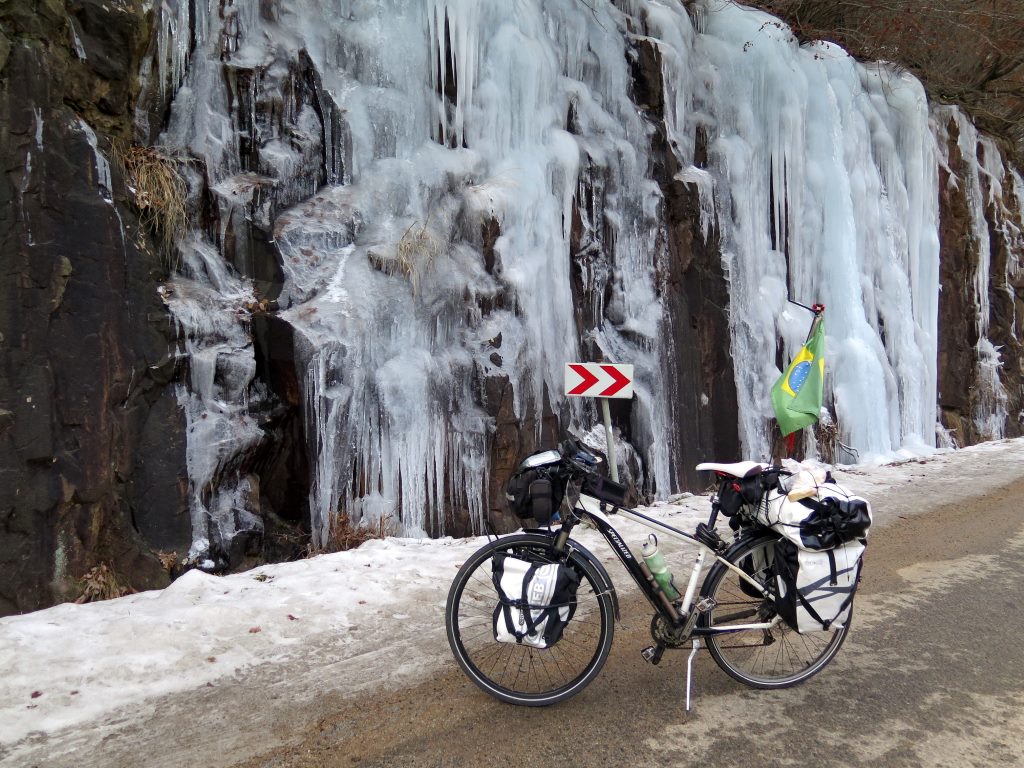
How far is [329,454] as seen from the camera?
5.68 meters

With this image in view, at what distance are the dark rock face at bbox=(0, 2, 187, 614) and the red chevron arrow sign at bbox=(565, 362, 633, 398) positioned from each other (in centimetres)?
268

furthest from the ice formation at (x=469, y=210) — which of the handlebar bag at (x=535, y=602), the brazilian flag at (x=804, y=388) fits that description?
the handlebar bag at (x=535, y=602)

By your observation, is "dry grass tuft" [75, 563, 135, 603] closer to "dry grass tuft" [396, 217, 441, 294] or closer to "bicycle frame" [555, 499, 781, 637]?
"bicycle frame" [555, 499, 781, 637]

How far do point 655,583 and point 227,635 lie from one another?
7.15ft

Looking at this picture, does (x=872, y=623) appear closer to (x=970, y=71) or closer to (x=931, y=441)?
(x=931, y=441)

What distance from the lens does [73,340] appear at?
4.30 meters

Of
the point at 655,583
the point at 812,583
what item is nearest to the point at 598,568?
the point at 655,583

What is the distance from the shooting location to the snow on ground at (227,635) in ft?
9.98

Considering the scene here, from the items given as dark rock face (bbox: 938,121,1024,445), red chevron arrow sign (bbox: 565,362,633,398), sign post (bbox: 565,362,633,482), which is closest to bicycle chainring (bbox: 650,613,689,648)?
sign post (bbox: 565,362,633,482)

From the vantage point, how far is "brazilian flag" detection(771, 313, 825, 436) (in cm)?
656

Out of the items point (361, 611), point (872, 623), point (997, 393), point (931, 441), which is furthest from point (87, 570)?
point (997, 393)

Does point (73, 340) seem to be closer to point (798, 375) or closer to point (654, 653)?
point (654, 653)

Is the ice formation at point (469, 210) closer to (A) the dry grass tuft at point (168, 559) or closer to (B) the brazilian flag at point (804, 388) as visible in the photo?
(A) the dry grass tuft at point (168, 559)

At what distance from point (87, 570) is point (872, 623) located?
4356 mm
